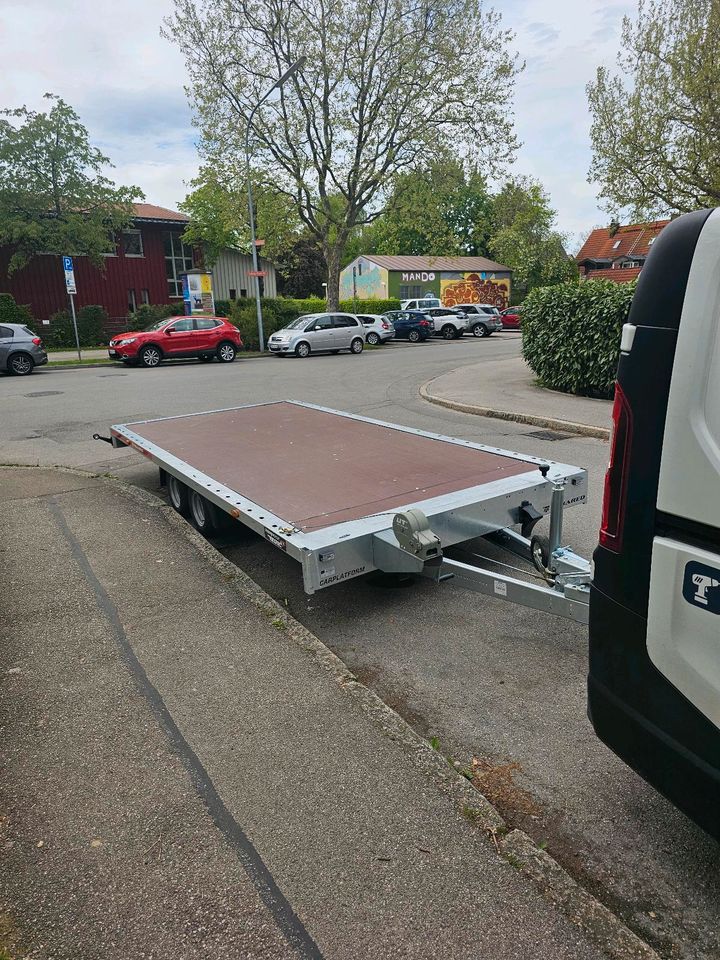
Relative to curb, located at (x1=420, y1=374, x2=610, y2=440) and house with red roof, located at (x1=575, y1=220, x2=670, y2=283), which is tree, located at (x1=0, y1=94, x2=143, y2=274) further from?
→ house with red roof, located at (x1=575, y1=220, x2=670, y2=283)

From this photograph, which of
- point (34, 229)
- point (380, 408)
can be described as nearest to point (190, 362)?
point (34, 229)

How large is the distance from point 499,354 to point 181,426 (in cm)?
2129

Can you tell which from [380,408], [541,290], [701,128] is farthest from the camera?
[701,128]

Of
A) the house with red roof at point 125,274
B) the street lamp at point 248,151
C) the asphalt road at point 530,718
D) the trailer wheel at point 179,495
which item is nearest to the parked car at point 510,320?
the house with red roof at point 125,274

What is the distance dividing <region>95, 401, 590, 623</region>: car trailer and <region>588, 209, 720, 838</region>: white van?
823 mm

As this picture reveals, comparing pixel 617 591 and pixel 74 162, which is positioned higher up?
pixel 74 162

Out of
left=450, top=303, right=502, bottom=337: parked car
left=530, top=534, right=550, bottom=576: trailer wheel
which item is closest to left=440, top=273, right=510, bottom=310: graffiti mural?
left=450, top=303, right=502, bottom=337: parked car

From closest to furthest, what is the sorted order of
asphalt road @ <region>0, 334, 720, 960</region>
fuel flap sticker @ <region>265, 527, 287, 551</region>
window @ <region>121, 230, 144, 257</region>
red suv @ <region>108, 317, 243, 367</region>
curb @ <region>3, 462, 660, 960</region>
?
curb @ <region>3, 462, 660, 960</region>
asphalt road @ <region>0, 334, 720, 960</region>
fuel flap sticker @ <region>265, 527, 287, 551</region>
red suv @ <region>108, 317, 243, 367</region>
window @ <region>121, 230, 144, 257</region>

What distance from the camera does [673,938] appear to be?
2086 millimetres

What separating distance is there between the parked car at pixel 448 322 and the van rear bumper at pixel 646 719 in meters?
35.6

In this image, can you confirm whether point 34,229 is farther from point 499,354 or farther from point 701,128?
point 701,128

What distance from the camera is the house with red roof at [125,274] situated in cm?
3244

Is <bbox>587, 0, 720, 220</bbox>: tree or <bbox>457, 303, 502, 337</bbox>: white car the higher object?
<bbox>587, 0, 720, 220</bbox>: tree

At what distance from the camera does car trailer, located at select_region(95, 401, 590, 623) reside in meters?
3.46
